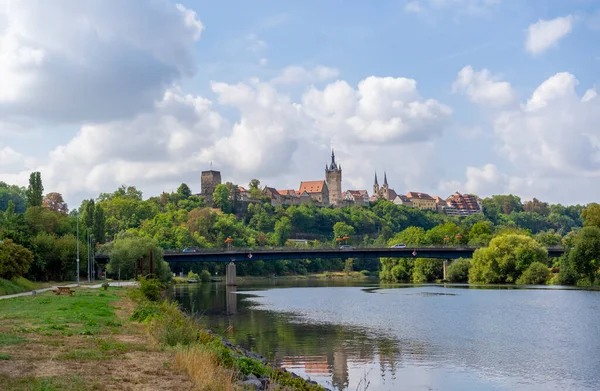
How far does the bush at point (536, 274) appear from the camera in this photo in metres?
92.7

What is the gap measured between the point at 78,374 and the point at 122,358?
3.30 metres

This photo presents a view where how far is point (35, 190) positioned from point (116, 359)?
103 m

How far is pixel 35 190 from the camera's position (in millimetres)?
113750

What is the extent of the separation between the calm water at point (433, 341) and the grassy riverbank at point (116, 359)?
14.4 feet

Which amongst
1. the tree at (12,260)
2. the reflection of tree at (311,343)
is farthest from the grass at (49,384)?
the tree at (12,260)

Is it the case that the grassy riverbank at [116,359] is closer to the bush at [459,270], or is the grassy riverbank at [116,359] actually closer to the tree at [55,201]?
the bush at [459,270]

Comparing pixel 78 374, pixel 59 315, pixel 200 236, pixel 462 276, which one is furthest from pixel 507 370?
pixel 200 236

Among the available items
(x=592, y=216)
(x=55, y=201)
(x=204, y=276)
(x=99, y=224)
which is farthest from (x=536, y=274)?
(x=55, y=201)

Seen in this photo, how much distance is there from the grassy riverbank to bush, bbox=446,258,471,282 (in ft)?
284

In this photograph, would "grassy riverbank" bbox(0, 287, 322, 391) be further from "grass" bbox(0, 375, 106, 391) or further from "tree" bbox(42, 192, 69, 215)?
"tree" bbox(42, 192, 69, 215)

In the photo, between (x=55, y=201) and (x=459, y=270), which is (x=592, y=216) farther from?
(x=55, y=201)

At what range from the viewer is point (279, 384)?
1777cm

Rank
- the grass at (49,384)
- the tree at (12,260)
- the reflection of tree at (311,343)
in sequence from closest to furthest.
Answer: the grass at (49,384) → the reflection of tree at (311,343) → the tree at (12,260)

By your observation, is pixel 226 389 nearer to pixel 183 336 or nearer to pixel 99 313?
pixel 183 336
